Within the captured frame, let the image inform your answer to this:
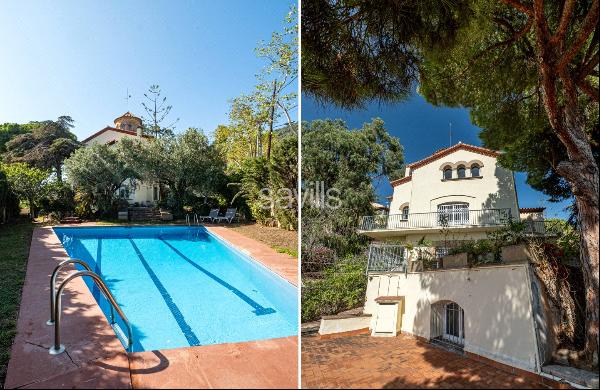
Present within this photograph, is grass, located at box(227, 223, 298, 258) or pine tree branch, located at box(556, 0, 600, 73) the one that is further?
grass, located at box(227, 223, 298, 258)

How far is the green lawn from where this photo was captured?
109 inches

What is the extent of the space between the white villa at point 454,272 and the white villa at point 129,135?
47.8ft

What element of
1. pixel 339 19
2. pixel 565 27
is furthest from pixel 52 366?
pixel 565 27

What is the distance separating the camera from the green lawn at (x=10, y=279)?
2.78 meters

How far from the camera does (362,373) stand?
163 cm

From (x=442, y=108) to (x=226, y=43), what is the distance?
33.1 feet

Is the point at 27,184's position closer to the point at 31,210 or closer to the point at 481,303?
the point at 31,210

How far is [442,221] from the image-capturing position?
3426 millimetres

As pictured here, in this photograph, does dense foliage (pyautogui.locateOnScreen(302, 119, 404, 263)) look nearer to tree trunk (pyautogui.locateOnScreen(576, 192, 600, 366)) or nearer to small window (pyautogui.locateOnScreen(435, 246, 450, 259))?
small window (pyautogui.locateOnScreen(435, 246, 450, 259))

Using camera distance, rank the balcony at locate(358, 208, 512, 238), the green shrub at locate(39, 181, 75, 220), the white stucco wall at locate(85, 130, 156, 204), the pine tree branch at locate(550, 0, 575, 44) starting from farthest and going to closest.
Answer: the white stucco wall at locate(85, 130, 156, 204) < the green shrub at locate(39, 181, 75, 220) < the balcony at locate(358, 208, 512, 238) < the pine tree branch at locate(550, 0, 575, 44)

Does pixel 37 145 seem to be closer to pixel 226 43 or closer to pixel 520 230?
pixel 226 43

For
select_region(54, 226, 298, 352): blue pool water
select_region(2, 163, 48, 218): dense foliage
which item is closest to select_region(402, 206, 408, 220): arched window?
select_region(54, 226, 298, 352): blue pool water

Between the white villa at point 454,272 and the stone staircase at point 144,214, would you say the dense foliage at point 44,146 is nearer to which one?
the stone staircase at point 144,214

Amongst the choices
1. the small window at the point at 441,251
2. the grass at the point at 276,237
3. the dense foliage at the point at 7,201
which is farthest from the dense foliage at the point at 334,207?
the dense foliage at the point at 7,201
